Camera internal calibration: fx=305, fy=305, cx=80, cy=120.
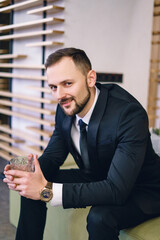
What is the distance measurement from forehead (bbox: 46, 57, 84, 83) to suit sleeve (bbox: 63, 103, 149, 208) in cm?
36

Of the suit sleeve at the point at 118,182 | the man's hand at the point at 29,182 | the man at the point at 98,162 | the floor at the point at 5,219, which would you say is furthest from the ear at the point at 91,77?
the floor at the point at 5,219

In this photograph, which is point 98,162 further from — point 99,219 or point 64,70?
point 64,70

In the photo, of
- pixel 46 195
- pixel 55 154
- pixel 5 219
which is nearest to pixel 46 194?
pixel 46 195

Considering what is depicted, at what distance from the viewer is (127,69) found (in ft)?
11.2

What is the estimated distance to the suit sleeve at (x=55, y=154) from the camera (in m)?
1.76

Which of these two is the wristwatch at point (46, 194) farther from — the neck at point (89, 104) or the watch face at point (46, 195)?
the neck at point (89, 104)

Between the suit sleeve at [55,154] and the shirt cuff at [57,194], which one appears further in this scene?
the suit sleeve at [55,154]

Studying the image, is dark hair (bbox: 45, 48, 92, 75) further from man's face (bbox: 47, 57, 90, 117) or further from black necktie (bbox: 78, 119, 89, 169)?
black necktie (bbox: 78, 119, 89, 169)

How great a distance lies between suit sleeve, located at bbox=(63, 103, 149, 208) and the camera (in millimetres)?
1313

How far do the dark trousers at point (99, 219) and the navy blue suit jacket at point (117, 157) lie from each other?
1.6 inches

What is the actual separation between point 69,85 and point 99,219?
2.07 ft

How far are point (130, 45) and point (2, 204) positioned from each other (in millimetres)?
2126

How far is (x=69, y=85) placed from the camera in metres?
1.47

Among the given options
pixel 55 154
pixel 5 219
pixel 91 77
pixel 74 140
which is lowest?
pixel 5 219
